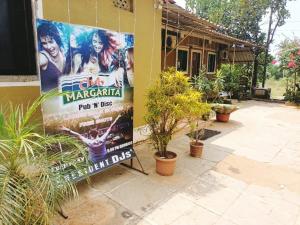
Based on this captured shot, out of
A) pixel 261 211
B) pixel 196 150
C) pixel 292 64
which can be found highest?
pixel 292 64

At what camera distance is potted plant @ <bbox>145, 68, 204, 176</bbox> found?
352 cm

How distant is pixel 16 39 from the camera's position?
3.06 metres

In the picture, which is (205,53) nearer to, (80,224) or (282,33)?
(282,33)

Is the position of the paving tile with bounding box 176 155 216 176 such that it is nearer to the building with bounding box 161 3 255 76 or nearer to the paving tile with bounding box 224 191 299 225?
the paving tile with bounding box 224 191 299 225

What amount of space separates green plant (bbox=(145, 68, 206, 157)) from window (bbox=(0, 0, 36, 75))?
5.96ft

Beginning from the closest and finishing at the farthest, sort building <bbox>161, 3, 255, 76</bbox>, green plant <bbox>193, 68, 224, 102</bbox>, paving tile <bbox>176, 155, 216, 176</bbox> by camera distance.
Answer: paving tile <bbox>176, 155, 216, 176</bbox>
building <bbox>161, 3, 255, 76</bbox>
green plant <bbox>193, 68, 224, 102</bbox>

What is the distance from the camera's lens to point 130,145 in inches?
153

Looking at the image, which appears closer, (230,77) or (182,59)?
(182,59)

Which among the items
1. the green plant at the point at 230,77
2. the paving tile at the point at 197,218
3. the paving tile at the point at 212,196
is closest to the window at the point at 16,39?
the paving tile at the point at 197,218

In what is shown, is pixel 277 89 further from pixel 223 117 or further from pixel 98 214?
pixel 98 214

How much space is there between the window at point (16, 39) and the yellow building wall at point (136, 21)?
0.94ft

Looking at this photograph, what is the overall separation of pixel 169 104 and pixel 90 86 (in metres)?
1.19

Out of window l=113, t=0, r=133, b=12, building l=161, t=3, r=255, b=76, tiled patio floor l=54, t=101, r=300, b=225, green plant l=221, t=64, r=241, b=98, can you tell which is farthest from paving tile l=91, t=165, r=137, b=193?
green plant l=221, t=64, r=241, b=98

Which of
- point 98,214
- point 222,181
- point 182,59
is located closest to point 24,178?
point 98,214
